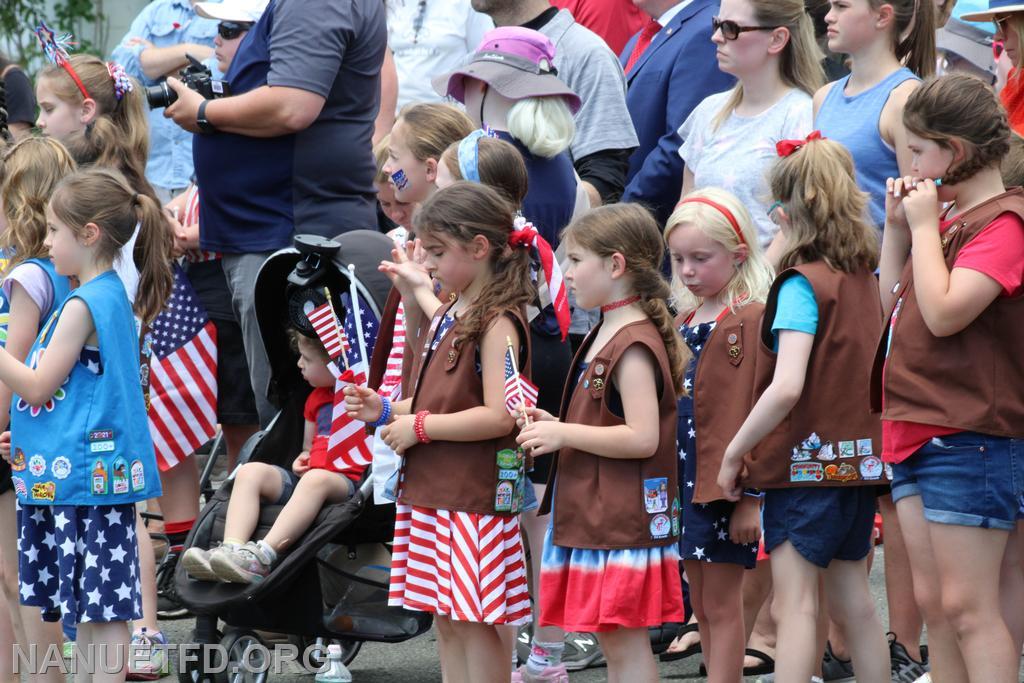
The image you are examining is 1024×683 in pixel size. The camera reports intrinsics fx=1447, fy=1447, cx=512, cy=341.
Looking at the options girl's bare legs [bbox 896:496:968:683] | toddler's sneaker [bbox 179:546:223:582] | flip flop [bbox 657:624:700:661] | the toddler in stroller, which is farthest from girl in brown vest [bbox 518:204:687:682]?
toddler's sneaker [bbox 179:546:223:582]

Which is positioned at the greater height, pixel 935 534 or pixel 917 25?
pixel 917 25

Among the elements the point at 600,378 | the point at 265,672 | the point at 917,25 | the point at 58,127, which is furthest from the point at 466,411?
the point at 58,127

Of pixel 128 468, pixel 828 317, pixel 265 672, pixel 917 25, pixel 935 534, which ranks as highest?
pixel 917 25

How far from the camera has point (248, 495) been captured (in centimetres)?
482

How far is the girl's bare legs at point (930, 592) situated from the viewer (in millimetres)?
3764

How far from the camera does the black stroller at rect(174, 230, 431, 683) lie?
4645 mm

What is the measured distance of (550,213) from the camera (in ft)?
16.2

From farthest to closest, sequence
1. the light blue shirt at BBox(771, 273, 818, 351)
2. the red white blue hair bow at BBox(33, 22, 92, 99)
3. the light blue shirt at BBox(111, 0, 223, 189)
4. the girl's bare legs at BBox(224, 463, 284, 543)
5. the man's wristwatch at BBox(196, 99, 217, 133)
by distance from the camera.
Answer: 1. the light blue shirt at BBox(111, 0, 223, 189)
2. the red white blue hair bow at BBox(33, 22, 92, 99)
3. the man's wristwatch at BBox(196, 99, 217, 133)
4. the girl's bare legs at BBox(224, 463, 284, 543)
5. the light blue shirt at BBox(771, 273, 818, 351)

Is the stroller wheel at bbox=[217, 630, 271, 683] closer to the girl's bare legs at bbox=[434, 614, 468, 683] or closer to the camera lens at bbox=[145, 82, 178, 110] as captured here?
the girl's bare legs at bbox=[434, 614, 468, 683]

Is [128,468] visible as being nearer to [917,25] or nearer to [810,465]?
[810,465]

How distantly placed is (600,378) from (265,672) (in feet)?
5.36

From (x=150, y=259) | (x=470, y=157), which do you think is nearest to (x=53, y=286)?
(x=150, y=259)

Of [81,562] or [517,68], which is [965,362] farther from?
[81,562]

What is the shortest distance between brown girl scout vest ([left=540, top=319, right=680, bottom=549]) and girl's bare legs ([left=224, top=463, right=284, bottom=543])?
1185 mm
